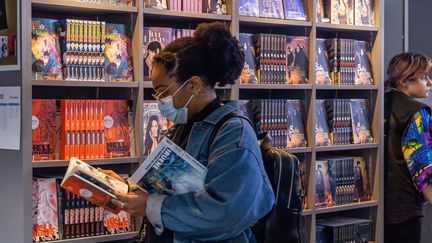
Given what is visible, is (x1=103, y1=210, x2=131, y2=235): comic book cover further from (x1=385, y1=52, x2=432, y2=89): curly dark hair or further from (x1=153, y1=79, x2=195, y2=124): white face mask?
(x1=385, y1=52, x2=432, y2=89): curly dark hair

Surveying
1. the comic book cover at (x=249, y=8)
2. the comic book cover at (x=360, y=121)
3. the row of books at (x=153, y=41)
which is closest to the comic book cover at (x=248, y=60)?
the comic book cover at (x=249, y=8)

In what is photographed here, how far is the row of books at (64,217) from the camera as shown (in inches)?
127

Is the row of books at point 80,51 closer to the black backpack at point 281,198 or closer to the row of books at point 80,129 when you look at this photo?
the row of books at point 80,129

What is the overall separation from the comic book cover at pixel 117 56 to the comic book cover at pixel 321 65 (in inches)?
50.8

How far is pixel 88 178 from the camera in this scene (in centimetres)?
237

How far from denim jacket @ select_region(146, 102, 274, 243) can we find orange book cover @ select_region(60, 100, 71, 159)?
112 cm

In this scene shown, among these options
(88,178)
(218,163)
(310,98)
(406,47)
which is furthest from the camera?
(406,47)

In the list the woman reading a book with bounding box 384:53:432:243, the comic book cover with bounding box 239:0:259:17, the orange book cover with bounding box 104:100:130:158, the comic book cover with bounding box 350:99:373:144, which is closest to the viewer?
the orange book cover with bounding box 104:100:130:158

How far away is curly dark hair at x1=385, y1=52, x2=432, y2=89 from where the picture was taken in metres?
4.26

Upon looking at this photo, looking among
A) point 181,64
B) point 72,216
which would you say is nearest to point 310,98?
point 72,216

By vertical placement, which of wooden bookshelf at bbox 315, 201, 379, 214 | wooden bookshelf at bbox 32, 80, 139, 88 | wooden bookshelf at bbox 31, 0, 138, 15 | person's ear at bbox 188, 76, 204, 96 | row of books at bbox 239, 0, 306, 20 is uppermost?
row of books at bbox 239, 0, 306, 20

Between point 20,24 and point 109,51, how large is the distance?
1.68ft

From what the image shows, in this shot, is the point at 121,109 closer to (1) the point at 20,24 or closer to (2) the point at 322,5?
(1) the point at 20,24

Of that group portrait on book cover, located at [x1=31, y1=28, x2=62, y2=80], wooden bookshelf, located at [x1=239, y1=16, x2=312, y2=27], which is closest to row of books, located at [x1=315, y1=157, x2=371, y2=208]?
wooden bookshelf, located at [x1=239, y1=16, x2=312, y2=27]
